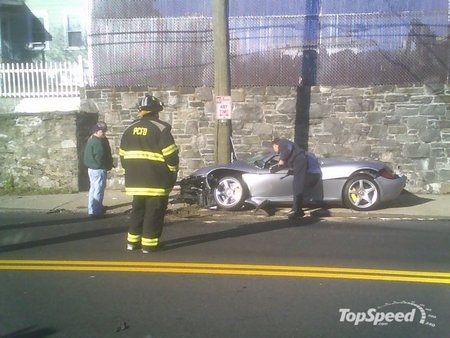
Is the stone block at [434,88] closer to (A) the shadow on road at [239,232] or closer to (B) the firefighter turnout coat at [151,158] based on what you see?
(A) the shadow on road at [239,232]

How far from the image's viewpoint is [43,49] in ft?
62.0

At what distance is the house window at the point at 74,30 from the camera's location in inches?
736

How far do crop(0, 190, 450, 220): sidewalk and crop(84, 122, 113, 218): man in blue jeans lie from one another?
24.5 inches

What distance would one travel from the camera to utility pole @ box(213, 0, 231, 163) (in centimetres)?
1002

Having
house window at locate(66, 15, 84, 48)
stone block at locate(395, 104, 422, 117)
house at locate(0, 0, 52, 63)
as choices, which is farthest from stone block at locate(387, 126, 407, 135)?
house at locate(0, 0, 52, 63)

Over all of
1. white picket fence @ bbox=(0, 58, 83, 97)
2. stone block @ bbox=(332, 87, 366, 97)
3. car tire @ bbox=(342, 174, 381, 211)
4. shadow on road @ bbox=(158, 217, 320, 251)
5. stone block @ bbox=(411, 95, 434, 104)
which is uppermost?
white picket fence @ bbox=(0, 58, 83, 97)

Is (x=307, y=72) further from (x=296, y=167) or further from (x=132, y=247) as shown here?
(x=132, y=247)

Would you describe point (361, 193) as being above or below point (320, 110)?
below

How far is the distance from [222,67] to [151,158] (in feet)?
14.8

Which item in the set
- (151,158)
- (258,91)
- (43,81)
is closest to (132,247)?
(151,158)

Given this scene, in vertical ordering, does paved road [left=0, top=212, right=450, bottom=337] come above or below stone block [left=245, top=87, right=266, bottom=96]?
below

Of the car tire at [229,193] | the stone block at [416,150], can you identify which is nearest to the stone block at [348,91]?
the stone block at [416,150]

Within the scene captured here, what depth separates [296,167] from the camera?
8.80m

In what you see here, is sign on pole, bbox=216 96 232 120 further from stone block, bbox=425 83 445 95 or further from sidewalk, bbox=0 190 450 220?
stone block, bbox=425 83 445 95
